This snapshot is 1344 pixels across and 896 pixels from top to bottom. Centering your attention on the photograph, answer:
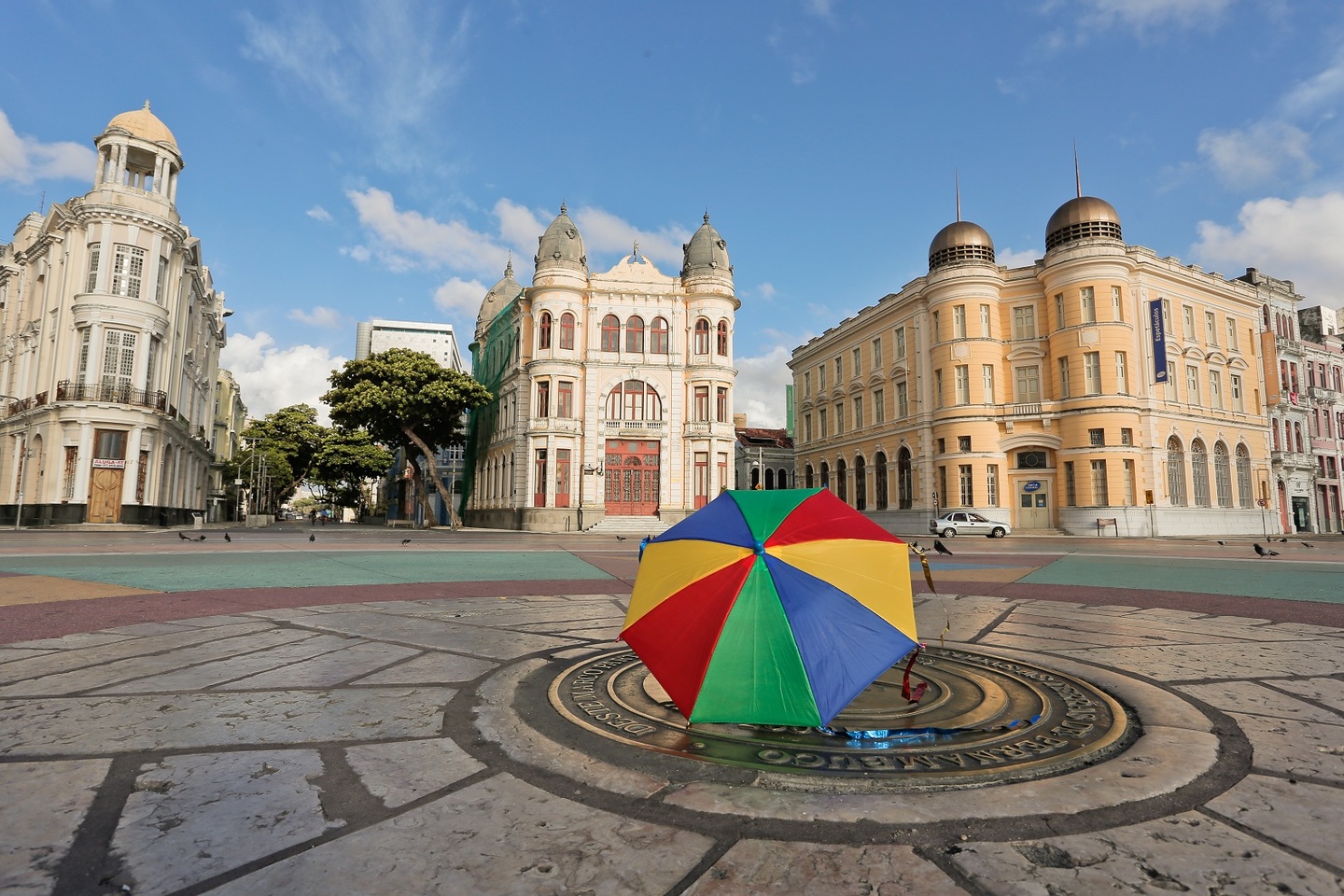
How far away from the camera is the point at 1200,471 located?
3606cm

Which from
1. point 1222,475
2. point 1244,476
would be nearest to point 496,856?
point 1222,475

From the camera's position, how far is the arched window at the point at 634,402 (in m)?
36.8

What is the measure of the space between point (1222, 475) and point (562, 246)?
38.3m

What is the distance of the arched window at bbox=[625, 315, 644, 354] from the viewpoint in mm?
37281

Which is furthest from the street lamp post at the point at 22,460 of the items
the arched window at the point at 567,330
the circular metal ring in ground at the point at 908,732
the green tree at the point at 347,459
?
the circular metal ring in ground at the point at 908,732

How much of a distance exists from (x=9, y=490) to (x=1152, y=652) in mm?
47632

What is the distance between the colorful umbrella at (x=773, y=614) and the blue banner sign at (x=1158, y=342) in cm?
3888

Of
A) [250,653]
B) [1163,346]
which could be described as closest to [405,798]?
[250,653]

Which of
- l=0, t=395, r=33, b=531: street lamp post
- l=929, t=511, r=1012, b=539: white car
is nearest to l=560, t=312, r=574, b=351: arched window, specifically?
l=929, t=511, r=1012, b=539: white car

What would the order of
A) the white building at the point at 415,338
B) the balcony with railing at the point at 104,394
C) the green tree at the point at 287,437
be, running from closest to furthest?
the balcony with railing at the point at 104,394, the green tree at the point at 287,437, the white building at the point at 415,338

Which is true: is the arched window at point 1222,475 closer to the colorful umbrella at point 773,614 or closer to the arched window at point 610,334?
the arched window at point 610,334

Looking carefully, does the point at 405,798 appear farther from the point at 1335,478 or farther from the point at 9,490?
the point at 1335,478

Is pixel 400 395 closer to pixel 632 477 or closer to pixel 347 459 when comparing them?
pixel 347 459

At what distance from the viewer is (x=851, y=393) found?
46.2 m
